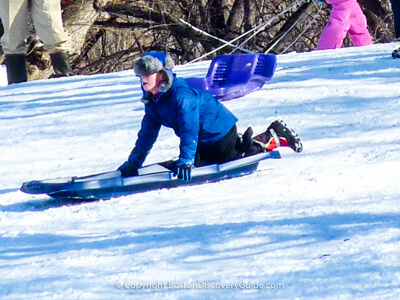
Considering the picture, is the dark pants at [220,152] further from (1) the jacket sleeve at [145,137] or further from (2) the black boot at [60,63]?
(2) the black boot at [60,63]

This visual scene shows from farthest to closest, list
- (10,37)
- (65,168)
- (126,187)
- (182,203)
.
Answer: (10,37) < (65,168) < (126,187) < (182,203)

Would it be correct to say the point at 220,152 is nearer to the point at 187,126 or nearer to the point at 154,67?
the point at 187,126

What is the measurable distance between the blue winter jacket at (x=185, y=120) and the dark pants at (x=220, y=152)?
26mm

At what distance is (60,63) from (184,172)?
4611mm

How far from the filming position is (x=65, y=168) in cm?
455

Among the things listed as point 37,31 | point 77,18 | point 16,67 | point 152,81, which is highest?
point 152,81

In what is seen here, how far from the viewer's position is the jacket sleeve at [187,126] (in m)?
3.76

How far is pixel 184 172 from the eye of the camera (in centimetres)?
371

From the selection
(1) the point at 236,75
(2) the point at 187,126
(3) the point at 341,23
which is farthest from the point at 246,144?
(3) the point at 341,23

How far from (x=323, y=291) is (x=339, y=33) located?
779 cm

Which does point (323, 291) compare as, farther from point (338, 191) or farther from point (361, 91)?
point (361, 91)

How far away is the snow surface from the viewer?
2.44 metres

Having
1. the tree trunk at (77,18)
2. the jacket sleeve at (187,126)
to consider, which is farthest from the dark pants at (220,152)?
the tree trunk at (77,18)

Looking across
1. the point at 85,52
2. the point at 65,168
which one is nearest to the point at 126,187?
the point at 65,168
